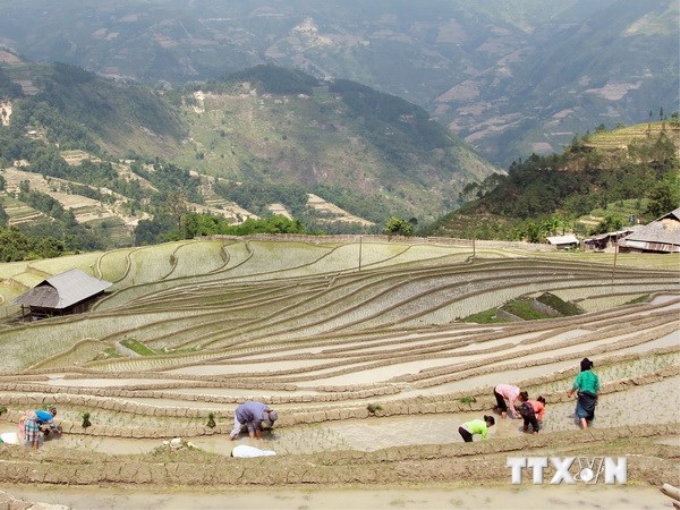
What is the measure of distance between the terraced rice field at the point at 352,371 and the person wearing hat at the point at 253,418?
20.6 inches

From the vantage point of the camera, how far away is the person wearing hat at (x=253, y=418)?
17812mm

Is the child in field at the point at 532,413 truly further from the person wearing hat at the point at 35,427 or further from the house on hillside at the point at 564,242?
the house on hillside at the point at 564,242

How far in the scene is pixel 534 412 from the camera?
1742 centimetres

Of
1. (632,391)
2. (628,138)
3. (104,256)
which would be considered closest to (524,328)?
(632,391)

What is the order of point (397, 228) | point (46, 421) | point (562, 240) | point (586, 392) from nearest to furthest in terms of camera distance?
1. point (586, 392)
2. point (46, 421)
3. point (562, 240)
4. point (397, 228)

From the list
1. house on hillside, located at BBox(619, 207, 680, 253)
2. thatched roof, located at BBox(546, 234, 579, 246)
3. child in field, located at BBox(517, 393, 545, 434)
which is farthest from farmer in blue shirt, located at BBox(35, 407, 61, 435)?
thatched roof, located at BBox(546, 234, 579, 246)

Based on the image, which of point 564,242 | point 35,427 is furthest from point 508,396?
point 564,242

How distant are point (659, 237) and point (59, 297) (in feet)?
194

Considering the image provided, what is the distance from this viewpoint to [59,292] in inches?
2192

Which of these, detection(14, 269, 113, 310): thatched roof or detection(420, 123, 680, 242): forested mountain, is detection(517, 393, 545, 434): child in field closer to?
detection(14, 269, 113, 310): thatched roof

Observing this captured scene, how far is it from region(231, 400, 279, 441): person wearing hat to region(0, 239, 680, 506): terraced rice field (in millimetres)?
522

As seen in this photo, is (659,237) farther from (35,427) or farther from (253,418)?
(35,427)
